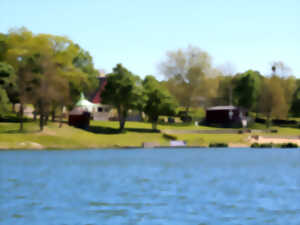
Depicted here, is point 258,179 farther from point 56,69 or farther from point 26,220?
point 56,69

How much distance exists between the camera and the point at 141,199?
37656 millimetres

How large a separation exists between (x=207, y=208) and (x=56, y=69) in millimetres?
92016

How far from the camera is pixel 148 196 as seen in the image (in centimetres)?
3941

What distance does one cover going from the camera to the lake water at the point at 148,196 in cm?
2976

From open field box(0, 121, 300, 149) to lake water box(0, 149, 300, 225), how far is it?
4102cm

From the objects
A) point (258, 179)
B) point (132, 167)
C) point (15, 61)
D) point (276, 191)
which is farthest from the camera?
point (15, 61)

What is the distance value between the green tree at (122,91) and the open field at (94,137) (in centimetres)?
524

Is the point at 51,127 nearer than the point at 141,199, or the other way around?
the point at 141,199

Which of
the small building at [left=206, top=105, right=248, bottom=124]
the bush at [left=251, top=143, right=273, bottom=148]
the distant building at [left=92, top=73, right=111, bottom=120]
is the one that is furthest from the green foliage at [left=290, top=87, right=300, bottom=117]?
the distant building at [left=92, top=73, right=111, bottom=120]

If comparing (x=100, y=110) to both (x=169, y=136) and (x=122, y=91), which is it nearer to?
(x=122, y=91)

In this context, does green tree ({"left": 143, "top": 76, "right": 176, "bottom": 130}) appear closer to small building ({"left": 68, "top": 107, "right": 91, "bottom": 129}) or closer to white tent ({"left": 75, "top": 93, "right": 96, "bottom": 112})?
white tent ({"left": 75, "top": 93, "right": 96, "bottom": 112})

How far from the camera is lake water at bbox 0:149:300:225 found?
29.8 m

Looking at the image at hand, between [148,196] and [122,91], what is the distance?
9021 centimetres

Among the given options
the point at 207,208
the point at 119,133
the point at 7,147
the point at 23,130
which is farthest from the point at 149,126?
the point at 207,208
